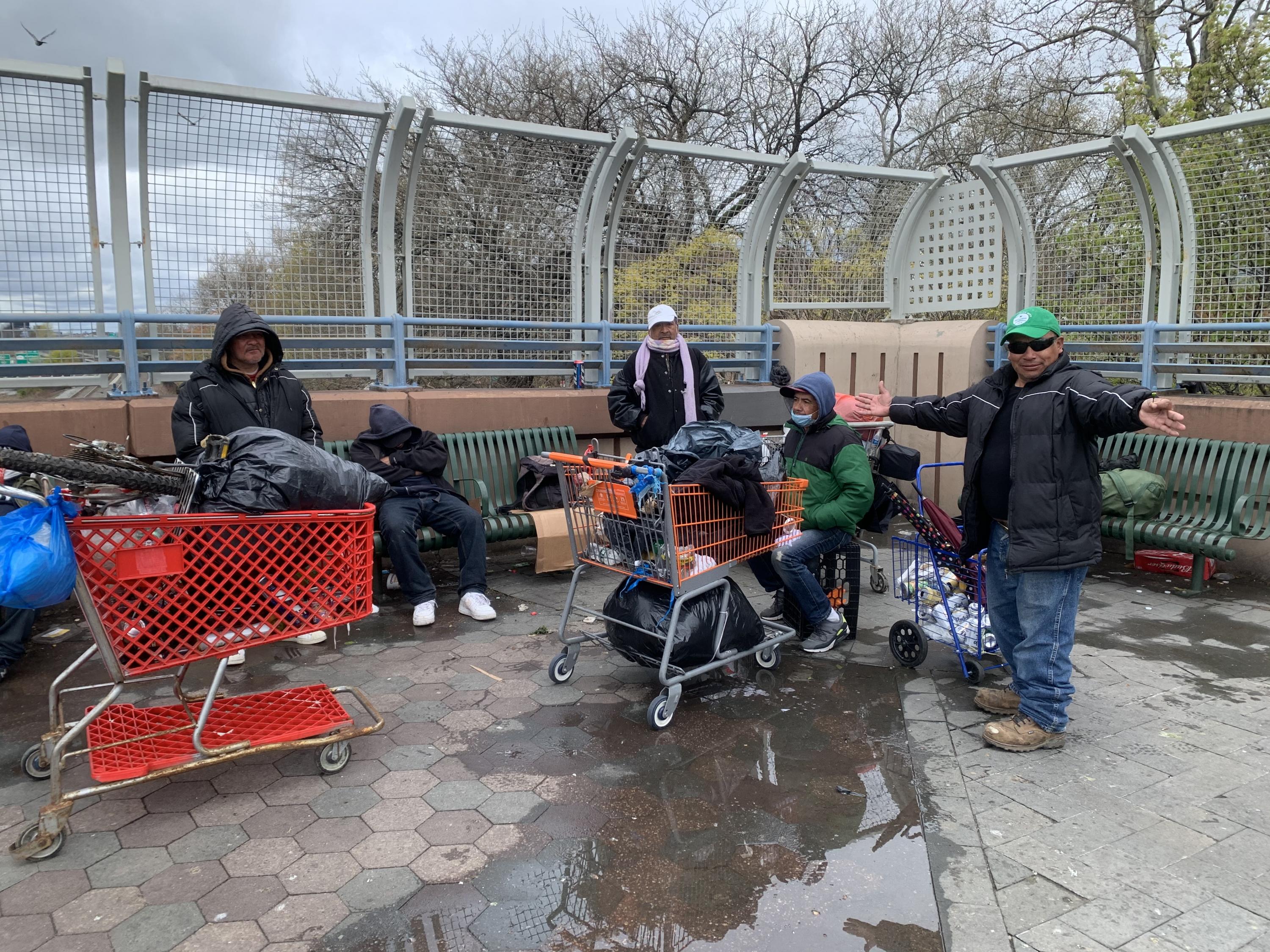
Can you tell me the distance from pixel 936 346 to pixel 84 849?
26.1 ft

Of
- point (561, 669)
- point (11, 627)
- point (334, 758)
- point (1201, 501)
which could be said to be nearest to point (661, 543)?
point (561, 669)

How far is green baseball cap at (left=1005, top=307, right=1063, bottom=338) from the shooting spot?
3740 mm

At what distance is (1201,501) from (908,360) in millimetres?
3142

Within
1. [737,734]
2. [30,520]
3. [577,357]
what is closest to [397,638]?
[737,734]

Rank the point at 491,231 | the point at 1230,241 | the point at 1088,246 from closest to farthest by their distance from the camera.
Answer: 1. the point at 1230,241
2. the point at 491,231
3. the point at 1088,246

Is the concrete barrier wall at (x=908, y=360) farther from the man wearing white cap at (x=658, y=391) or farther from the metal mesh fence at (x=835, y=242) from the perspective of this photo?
the man wearing white cap at (x=658, y=391)

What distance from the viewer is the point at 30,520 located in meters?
2.88

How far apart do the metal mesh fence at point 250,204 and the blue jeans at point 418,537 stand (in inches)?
69.4

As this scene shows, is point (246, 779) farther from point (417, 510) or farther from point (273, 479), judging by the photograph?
point (417, 510)

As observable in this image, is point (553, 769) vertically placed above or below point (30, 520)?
below

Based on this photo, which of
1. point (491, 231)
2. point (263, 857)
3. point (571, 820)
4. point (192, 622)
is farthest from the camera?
point (491, 231)

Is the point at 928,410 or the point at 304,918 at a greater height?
the point at 928,410

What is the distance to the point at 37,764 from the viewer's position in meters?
3.58

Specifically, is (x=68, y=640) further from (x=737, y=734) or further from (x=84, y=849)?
(x=737, y=734)
